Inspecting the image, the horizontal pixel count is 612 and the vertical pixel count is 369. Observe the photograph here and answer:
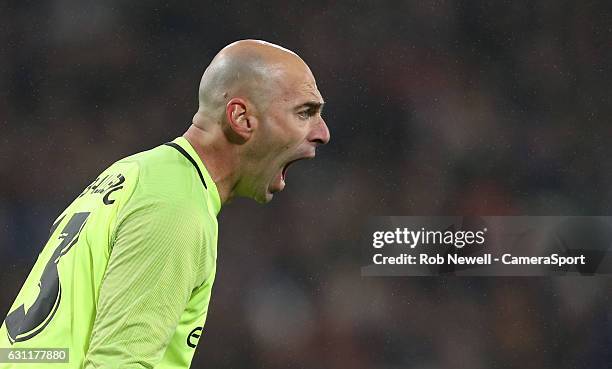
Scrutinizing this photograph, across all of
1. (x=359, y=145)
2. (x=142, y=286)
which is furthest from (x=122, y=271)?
(x=359, y=145)

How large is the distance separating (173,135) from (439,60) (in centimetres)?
108

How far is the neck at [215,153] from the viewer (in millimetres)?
1429

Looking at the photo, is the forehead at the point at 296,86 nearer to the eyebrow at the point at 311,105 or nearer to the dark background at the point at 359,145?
the eyebrow at the point at 311,105

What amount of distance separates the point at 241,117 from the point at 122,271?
0.41m

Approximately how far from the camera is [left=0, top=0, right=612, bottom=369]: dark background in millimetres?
3502

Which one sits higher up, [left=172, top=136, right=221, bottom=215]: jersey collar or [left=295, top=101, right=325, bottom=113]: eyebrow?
[left=295, top=101, right=325, bottom=113]: eyebrow

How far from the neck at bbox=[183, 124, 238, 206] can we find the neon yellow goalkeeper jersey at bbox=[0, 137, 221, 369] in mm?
169

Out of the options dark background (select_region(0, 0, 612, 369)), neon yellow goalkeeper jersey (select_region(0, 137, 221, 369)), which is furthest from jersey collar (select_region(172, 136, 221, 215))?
dark background (select_region(0, 0, 612, 369))

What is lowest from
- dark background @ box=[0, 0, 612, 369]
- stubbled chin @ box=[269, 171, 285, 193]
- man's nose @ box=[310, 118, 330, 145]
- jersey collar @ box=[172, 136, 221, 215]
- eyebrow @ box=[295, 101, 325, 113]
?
jersey collar @ box=[172, 136, 221, 215]

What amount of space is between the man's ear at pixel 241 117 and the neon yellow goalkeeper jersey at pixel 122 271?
185 millimetres

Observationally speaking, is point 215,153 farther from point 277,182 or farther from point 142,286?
point 142,286

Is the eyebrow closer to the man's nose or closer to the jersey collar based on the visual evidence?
the man's nose

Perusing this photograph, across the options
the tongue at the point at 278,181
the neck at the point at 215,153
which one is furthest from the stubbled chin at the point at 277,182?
the neck at the point at 215,153

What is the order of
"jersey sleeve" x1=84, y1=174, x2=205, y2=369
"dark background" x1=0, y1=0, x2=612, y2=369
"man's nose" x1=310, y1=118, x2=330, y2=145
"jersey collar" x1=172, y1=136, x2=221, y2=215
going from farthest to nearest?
"dark background" x1=0, y1=0, x2=612, y2=369 → "man's nose" x1=310, y1=118, x2=330, y2=145 → "jersey collar" x1=172, y1=136, x2=221, y2=215 → "jersey sleeve" x1=84, y1=174, x2=205, y2=369
